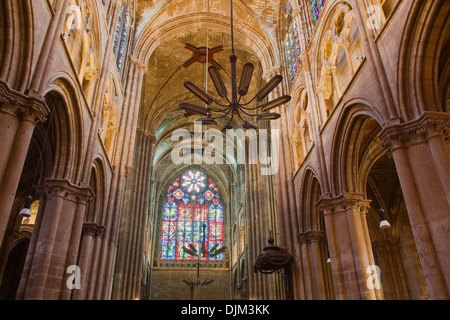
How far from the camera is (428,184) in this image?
21.0 feet

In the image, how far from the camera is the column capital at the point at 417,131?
651 centimetres

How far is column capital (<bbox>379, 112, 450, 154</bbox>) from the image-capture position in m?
6.51

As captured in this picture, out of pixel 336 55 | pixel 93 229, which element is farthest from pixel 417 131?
pixel 93 229

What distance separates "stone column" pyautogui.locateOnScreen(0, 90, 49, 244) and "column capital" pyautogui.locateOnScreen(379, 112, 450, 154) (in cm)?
644

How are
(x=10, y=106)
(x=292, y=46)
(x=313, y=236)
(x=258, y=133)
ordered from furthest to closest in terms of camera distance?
(x=258, y=133), (x=292, y=46), (x=313, y=236), (x=10, y=106)

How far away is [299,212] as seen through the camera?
13.7 m

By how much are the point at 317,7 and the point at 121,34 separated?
7821mm

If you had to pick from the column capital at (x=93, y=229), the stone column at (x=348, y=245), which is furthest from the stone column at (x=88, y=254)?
the stone column at (x=348, y=245)

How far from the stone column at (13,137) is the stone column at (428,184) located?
6545mm

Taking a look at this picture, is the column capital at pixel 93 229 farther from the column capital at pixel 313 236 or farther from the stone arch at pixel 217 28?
the stone arch at pixel 217 28

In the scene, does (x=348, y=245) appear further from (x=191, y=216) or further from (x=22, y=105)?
(x=191, y=216)

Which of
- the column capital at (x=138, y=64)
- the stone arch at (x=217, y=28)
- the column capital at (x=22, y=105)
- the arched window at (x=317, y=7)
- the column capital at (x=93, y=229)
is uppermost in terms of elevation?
the stone arch at (x=217, y=28)
